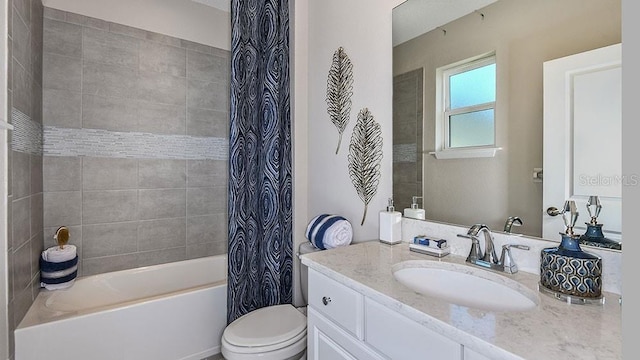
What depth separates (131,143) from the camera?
222cm

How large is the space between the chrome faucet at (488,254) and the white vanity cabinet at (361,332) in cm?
46

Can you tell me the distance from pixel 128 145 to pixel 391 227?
1.94 meters

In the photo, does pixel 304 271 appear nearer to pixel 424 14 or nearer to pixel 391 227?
pixel 391 227

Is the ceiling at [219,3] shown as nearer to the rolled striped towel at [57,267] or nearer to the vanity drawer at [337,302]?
the rolled striped towel at [57,267]

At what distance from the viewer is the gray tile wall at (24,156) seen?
4.40 ft

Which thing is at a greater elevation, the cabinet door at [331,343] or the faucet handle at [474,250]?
the faucet handle at [474,250]

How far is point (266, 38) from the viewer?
78.7 inches

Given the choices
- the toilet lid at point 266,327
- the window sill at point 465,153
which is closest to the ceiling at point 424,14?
the window sill at point 465,153

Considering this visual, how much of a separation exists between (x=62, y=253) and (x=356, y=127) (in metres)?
1.88

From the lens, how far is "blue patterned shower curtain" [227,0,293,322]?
185 cm

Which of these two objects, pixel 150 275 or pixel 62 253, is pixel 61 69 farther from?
pixel 150 275

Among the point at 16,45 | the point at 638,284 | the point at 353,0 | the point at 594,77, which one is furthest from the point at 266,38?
the point at 638,284

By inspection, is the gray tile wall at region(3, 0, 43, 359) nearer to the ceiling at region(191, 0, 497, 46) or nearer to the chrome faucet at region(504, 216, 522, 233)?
the ceiling at region(191, 0, 497, 46)

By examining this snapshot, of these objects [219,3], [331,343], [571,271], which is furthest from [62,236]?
[571,271]
